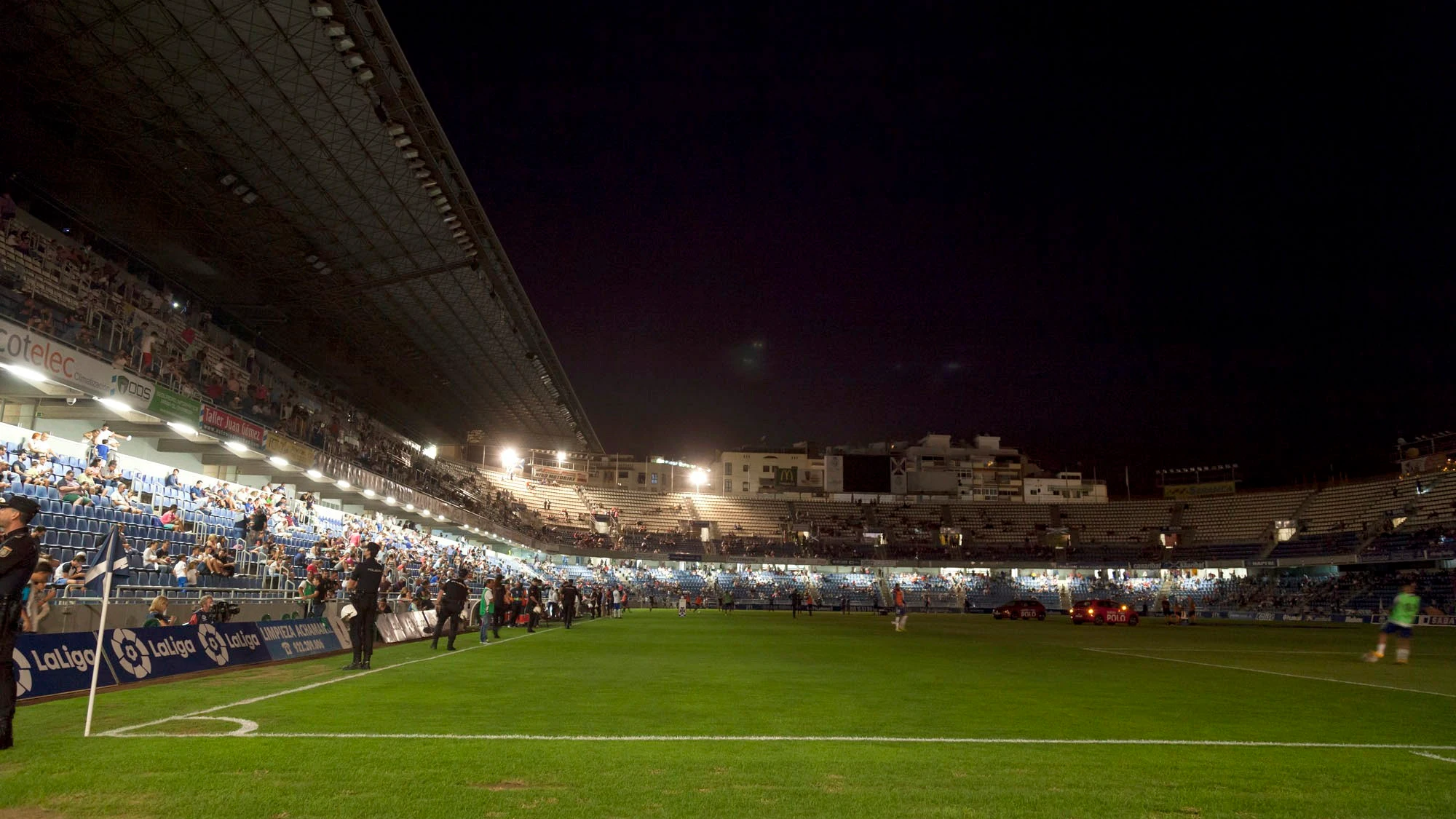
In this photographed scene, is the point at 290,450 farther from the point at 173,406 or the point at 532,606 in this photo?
the point at 532,606

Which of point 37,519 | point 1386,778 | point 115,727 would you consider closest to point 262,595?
point 37,519

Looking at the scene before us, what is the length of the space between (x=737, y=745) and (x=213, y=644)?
1089cm

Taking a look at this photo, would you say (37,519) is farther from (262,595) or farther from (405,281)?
(405,281)

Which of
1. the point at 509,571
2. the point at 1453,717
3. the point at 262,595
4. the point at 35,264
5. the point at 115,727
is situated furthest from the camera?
the point at 509,571

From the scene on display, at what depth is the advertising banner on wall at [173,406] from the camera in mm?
20188

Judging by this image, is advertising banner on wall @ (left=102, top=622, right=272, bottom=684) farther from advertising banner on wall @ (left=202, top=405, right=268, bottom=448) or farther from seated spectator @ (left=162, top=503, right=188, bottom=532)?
advertising banner on wall @ (left=202, top=405, right=268, bottom=448)

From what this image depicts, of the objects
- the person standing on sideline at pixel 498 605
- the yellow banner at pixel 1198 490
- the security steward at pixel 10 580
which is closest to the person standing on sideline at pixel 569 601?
the person standing on sideline at pixel 498 605

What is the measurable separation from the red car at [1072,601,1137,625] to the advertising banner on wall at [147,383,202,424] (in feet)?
128

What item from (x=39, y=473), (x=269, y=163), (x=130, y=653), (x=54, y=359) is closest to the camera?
(x=130, y=653)

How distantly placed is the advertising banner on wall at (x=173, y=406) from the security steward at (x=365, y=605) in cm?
988

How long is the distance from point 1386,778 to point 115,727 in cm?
1057

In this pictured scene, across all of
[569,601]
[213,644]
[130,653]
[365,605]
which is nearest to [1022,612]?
[569,601]

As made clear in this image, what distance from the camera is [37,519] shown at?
56.0ft

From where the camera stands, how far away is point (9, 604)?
662 centimetres
